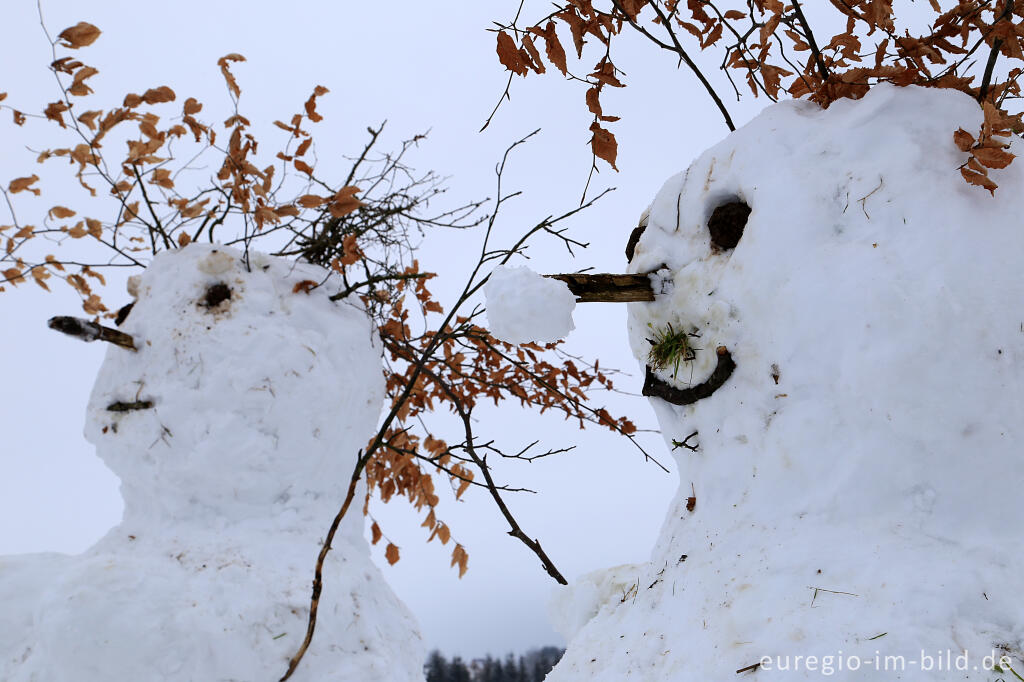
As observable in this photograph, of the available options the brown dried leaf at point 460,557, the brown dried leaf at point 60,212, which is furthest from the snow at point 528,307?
the brown dried leaf at point 60,212

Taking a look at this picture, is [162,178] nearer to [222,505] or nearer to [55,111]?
[55,111]

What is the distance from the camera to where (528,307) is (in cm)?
221

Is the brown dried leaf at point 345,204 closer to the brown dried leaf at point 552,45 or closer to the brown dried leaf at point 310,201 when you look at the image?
the brown dried leaf at point 310,201

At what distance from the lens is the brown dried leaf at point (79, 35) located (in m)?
3.63

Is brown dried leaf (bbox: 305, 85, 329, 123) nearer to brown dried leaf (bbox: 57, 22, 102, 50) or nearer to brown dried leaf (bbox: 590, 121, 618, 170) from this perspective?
brown dried leaf (bbox: 57, 22, 102, 50)

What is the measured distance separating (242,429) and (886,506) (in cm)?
312

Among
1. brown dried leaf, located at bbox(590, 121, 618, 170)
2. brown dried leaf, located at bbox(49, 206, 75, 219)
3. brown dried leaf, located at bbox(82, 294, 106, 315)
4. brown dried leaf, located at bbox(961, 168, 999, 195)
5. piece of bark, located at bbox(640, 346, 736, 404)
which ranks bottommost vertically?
piece of bark, located at bbox(640, 346, 736, 404)

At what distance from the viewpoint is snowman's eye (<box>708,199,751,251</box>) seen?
7.71 feet

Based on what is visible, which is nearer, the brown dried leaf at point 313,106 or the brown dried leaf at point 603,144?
the brown dried leaf at point 603,144

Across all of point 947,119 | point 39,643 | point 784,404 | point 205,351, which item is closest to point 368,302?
point 205,351

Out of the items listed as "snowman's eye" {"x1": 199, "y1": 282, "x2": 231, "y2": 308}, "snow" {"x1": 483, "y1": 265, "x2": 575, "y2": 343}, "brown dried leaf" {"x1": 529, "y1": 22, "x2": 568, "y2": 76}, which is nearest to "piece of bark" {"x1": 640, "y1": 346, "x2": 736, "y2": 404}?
"snow" {"x1": 483, "y1": 265, "x2": 575, "y2": 343}

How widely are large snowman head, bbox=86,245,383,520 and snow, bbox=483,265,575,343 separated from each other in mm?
1898

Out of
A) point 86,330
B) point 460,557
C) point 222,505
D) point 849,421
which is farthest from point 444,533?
point 849,421

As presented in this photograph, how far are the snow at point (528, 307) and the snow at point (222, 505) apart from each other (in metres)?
1.90
